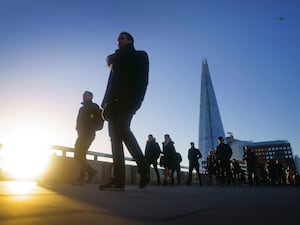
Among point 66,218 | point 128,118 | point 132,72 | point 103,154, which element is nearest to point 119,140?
point 128,118

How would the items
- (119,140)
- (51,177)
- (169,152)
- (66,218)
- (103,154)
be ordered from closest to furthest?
(66,218)
(119,140)
(51,177)
(103,154)
(169,152)

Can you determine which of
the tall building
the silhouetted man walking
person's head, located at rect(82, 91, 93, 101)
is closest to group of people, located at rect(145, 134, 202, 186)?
person's head, located at rect(82, 91, 93, 101)

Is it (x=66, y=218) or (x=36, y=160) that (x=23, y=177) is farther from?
(x=66, y=218)

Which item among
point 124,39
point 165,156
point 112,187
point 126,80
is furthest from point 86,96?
point 165,156

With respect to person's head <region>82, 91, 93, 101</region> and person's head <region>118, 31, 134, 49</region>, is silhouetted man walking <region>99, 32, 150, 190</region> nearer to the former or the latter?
person's head <region>118, 31, 134, 49</region>

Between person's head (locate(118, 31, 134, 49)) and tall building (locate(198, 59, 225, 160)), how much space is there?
299 feet

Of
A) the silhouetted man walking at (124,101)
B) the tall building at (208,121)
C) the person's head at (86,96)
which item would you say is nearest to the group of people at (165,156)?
the person's head at (86,96)

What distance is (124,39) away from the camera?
393 cm

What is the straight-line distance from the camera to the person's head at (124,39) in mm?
3910

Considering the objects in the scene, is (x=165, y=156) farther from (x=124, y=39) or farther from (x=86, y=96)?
(x=124, y=39)

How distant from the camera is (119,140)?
3613 mm

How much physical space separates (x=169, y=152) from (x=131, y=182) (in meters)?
2.27

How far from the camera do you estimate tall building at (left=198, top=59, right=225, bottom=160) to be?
93312mm

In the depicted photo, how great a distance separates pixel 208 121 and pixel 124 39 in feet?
306
